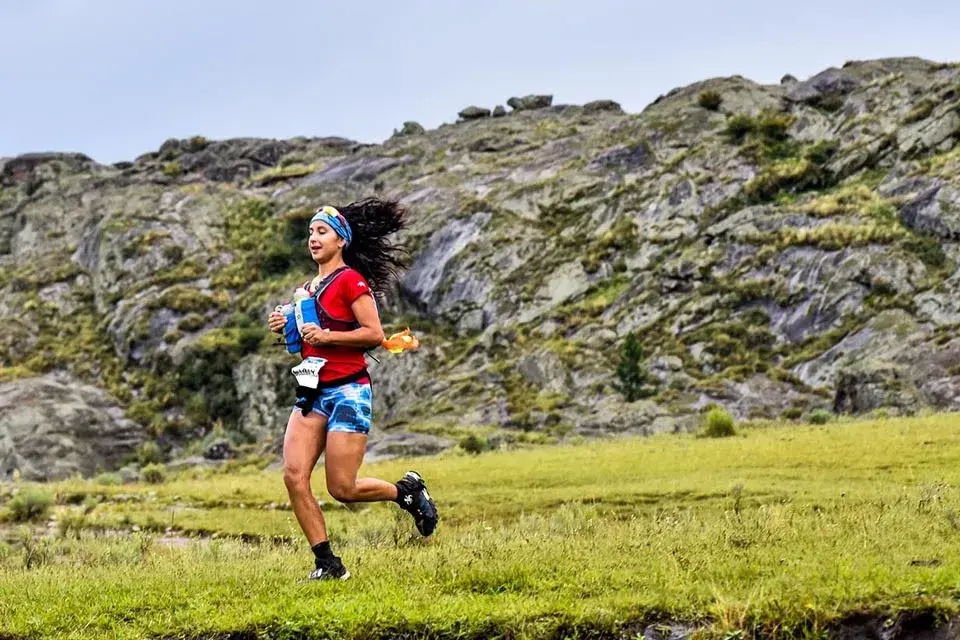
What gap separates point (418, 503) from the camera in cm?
900

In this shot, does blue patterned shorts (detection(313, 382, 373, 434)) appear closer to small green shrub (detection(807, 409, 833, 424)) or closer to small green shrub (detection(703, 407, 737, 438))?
small green shrub (detection(703, 407, 737, 438))

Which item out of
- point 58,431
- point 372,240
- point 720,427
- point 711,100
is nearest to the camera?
point 372,240

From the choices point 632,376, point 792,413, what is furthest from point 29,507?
point 632,376

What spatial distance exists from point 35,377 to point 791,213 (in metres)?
55.8

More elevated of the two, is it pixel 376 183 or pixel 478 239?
pixel 376 183

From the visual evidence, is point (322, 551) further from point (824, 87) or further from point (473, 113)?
point (473, 113)

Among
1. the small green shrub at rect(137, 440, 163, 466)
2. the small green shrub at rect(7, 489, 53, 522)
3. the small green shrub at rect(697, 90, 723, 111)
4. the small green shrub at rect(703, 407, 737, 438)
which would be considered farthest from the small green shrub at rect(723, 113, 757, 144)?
the small green shrub at rect(7, 489, 53, 522)

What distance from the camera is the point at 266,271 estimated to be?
8031 centimetres

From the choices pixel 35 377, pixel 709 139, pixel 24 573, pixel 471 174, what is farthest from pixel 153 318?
pixel 24 573

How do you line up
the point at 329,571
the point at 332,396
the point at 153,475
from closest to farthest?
the point at 329,571 → the point at 332,396 → the point at 153,475

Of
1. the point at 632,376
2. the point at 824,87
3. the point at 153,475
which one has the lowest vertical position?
the point at 153,475

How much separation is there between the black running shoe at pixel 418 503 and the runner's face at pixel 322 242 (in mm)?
2303

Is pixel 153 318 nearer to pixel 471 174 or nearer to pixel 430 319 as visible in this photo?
pixel 430 319

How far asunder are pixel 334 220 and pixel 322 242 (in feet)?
0.91
